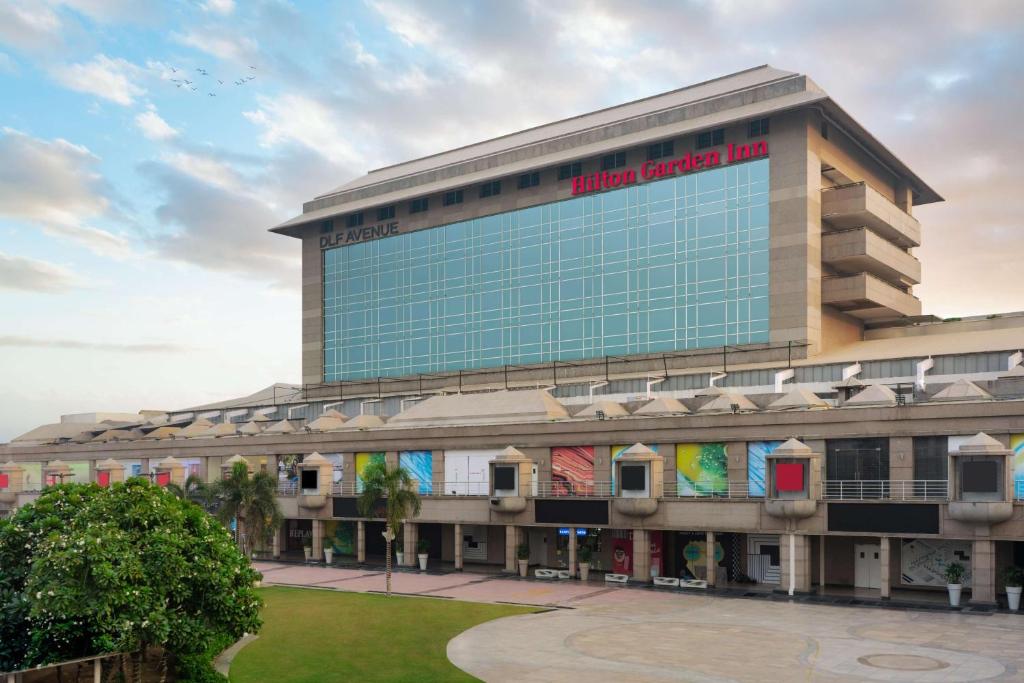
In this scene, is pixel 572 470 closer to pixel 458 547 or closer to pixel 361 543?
pixel 458 547

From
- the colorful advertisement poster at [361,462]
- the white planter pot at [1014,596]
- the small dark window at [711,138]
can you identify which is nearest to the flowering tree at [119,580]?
the white planter pot at [1014,596]

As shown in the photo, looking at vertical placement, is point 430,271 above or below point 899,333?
above

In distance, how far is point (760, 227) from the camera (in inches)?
3671

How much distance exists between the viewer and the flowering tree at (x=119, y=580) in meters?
33.0

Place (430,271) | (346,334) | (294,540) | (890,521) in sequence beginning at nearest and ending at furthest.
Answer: (890,521), (294,540), (430,271), (346,334)

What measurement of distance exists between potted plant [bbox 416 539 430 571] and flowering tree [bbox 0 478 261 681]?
37.9 m

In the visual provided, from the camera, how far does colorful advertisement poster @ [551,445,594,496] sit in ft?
232

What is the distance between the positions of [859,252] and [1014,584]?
158ft

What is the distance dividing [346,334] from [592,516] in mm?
66592

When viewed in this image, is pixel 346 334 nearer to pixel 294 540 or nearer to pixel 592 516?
pixel 294 540

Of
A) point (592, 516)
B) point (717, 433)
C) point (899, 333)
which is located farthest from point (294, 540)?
point (899, 333)

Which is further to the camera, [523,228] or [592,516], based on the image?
[523,228]

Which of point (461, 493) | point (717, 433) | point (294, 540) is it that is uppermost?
point (717, 433)

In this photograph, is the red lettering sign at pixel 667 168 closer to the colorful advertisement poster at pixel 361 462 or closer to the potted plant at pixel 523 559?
the colorful advertisement poster at pixel 361 462
